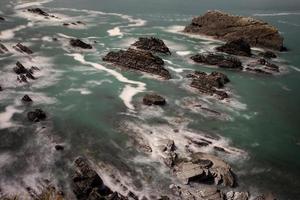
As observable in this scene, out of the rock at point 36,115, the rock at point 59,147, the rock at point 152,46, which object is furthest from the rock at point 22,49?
the rock at point 59,147

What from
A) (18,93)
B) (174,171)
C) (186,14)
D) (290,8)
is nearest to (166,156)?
(174,171)

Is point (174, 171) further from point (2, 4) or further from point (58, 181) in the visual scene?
point (2, 4)

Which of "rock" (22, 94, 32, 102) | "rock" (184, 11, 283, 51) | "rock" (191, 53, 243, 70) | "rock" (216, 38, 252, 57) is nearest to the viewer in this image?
"rock" (22, 94, 32, 102)

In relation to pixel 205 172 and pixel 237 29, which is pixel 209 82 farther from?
pixel 237 29

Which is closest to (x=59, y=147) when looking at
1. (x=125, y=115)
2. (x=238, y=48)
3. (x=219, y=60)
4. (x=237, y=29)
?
(x=125, y=115)

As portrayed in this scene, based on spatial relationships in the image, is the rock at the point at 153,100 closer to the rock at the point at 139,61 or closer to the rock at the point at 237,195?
the rock at the point at 139,61

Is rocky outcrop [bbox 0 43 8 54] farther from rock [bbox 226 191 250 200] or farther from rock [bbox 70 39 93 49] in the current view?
rock [bbox 226 191 250 200]

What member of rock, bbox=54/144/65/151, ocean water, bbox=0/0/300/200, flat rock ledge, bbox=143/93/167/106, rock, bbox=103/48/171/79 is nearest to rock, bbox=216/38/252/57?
ocean water, bbox=0/0/300/200
